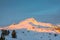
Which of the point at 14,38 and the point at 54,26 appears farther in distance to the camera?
the point at 54,26

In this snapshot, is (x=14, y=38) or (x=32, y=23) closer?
(x=14, y=38)

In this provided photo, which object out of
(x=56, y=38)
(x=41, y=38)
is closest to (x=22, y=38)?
(x=41, y=38)

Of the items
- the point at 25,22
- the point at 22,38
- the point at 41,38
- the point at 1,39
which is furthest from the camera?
the point at 25,22

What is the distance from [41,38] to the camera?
153ft

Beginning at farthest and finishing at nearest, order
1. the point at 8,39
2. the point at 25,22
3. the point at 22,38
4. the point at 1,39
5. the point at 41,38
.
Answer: the point at 25,22
the point at 41,38
the point at 22,38
the point at 8,39
the point at 1,39

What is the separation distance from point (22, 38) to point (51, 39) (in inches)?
274

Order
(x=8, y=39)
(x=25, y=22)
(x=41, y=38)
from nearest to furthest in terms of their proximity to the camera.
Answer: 1. (x=8, y=39)
2. (x=41, y=38)
3. (x=25, y=22)

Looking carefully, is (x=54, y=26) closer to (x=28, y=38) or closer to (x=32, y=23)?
(x=32, y=23)

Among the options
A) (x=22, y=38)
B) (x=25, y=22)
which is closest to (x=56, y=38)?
(x=22, y=38)

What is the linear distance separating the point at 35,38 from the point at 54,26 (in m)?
23.8

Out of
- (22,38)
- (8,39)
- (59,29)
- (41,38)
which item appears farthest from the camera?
(59,29)

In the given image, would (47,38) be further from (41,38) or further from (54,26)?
(54,26)

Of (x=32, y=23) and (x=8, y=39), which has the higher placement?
(x=32, y=23)

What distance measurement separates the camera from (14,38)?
41.6 m
